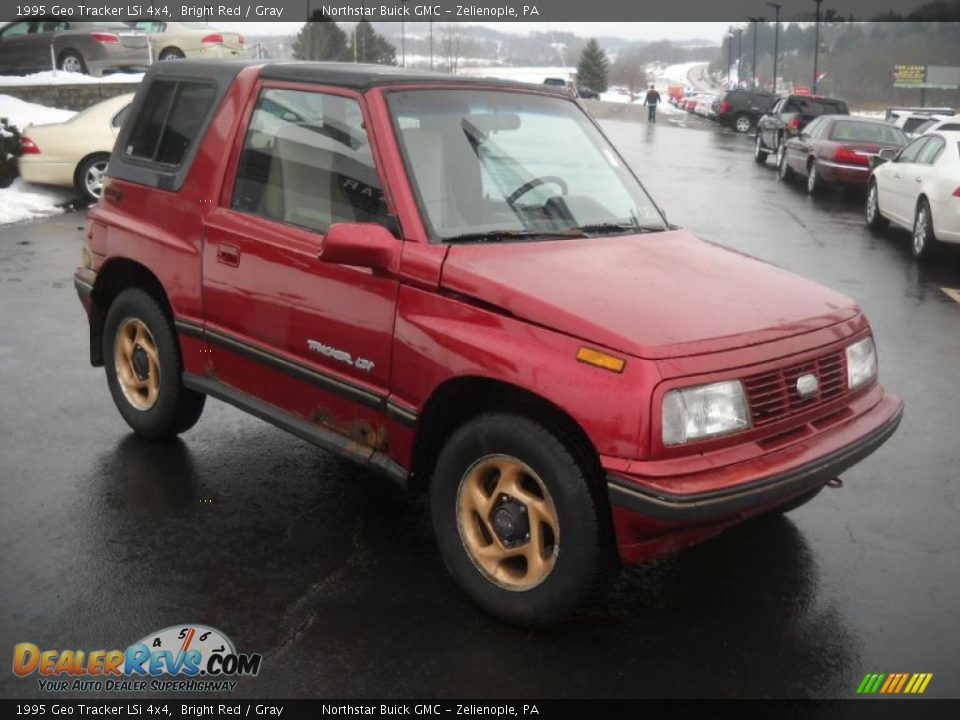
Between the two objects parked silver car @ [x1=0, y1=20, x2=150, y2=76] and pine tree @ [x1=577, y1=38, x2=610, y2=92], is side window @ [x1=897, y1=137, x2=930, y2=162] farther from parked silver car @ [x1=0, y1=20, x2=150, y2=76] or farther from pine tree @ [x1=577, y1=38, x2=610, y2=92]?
pine tree @ [x1=577, y1=38, x2=610, y2=92]

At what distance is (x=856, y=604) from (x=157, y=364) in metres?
3.50

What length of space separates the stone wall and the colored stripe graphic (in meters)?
19.7

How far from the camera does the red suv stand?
3.22 meters

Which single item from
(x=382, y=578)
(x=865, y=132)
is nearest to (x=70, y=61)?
(x=865, y=132)

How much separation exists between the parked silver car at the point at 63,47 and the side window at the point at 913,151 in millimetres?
19582

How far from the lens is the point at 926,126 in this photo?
22891mm

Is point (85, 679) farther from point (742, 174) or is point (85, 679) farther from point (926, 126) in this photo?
point (926, 126)

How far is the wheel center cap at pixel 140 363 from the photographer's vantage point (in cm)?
519

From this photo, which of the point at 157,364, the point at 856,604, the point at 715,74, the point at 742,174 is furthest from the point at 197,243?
the point at 715,74

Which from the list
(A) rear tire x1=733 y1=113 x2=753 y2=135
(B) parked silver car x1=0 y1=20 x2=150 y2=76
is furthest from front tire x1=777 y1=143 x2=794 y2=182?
(A) rear tire x1=733 y1=113 x2=753 y2=135

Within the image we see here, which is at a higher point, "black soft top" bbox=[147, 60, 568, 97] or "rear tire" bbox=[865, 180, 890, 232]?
"black soft top" bbox=[147, 60, 568, 97]

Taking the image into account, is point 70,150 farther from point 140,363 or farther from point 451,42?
point 451,42

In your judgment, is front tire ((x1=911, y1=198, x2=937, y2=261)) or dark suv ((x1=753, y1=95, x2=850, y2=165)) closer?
front tire ((x1=911, y1=198, x2=937, y2=261))

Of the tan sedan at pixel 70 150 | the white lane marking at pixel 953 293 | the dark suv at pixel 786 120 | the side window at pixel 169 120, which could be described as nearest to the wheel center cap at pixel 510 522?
the side window at pixel 169 120
